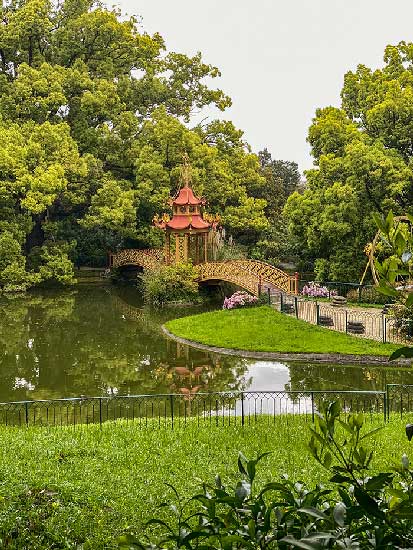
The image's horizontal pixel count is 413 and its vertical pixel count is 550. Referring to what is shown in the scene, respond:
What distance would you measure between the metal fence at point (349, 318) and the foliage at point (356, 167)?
302cm

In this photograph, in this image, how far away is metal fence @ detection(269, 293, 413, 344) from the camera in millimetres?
18594

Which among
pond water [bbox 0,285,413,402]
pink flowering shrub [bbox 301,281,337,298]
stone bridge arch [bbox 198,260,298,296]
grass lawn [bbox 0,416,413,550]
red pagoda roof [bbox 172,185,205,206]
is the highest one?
red pagoda roof [bbox 172,185,205,206]

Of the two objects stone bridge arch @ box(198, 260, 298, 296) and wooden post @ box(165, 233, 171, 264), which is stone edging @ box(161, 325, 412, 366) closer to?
stone bridge arch @ box(198, 260, 298, 296)

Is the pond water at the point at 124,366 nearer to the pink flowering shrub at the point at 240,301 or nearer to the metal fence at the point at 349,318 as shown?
the metal fence at the point at 349,318

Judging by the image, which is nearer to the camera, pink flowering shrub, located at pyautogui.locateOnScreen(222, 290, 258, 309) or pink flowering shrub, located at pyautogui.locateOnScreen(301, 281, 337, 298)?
pink flowering shrub, located at pyautogui.locateOnScreen(222, 290, 258, 309)

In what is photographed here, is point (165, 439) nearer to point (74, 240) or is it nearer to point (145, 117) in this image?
point (74, 240)

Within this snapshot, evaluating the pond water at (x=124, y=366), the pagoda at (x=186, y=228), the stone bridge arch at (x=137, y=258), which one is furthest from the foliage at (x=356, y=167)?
the stone bridge arch at (x=137, y=258)

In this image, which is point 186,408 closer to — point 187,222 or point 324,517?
point 324,517

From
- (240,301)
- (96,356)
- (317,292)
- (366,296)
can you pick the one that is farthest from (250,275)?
(96,356)

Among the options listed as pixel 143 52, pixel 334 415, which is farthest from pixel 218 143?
pixel 334 415

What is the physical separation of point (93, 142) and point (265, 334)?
60.2 feet

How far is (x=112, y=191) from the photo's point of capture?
31969mm

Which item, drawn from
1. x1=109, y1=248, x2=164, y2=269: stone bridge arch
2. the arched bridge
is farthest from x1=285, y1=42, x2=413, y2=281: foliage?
x1=109, y1=248, x2=164, y2=269: stone bridge arch

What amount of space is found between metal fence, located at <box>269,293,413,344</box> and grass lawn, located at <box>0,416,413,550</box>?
22.6 feet
